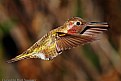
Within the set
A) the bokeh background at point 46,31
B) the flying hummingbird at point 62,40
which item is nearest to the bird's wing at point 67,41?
the flying hummingbird at point 62,40

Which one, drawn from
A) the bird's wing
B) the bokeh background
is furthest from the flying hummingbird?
the bokeh background

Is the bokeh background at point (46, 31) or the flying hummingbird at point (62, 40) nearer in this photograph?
the flying hummingbird at point (62, 40)

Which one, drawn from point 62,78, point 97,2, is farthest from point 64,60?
point 97,2

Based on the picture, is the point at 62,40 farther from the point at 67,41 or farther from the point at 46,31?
the point at 46,31

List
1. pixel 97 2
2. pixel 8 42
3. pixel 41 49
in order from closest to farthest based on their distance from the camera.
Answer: pixel 41 49 < pixel 8 42 < pixel 97 2

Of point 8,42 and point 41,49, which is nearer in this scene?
point 41,49

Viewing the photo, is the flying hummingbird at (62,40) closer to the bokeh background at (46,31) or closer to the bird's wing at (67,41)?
the bird's wing at (67,41)

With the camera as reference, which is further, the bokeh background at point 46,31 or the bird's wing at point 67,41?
the bokeh background at point 46,31

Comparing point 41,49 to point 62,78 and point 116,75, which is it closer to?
point 62,78
